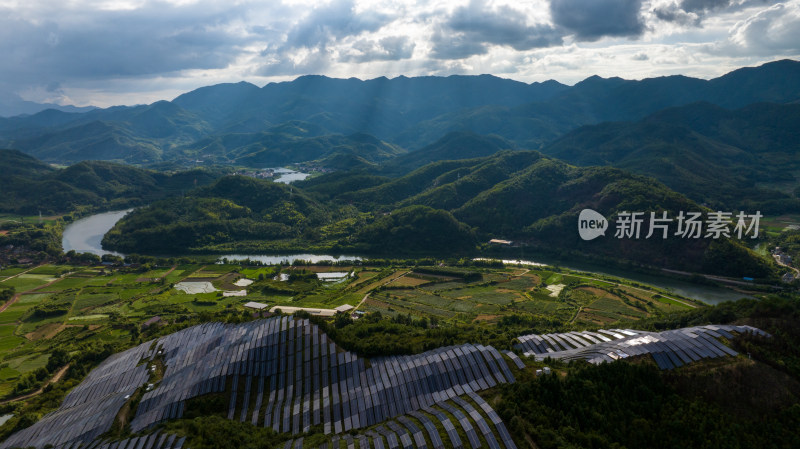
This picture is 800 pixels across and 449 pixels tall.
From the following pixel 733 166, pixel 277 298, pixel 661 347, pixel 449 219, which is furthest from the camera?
pixel 733 166

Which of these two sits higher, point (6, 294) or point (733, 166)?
point (733, 166)

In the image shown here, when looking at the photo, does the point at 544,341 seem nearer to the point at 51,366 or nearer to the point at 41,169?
the point at 51,366

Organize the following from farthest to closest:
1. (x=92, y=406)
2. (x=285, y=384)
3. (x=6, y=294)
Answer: (x=6, y=294) < (x=92, y=406) < (x=285, y=384)

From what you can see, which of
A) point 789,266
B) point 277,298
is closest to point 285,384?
point 277,298

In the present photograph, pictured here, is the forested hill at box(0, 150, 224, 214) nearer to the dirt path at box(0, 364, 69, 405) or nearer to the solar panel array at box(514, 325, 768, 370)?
the dirt path at box(0, 364, 69, 405)

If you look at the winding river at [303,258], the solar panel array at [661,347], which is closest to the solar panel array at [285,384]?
the solar panel array at [661,347]

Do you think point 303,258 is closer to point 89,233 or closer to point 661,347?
point 89,233
